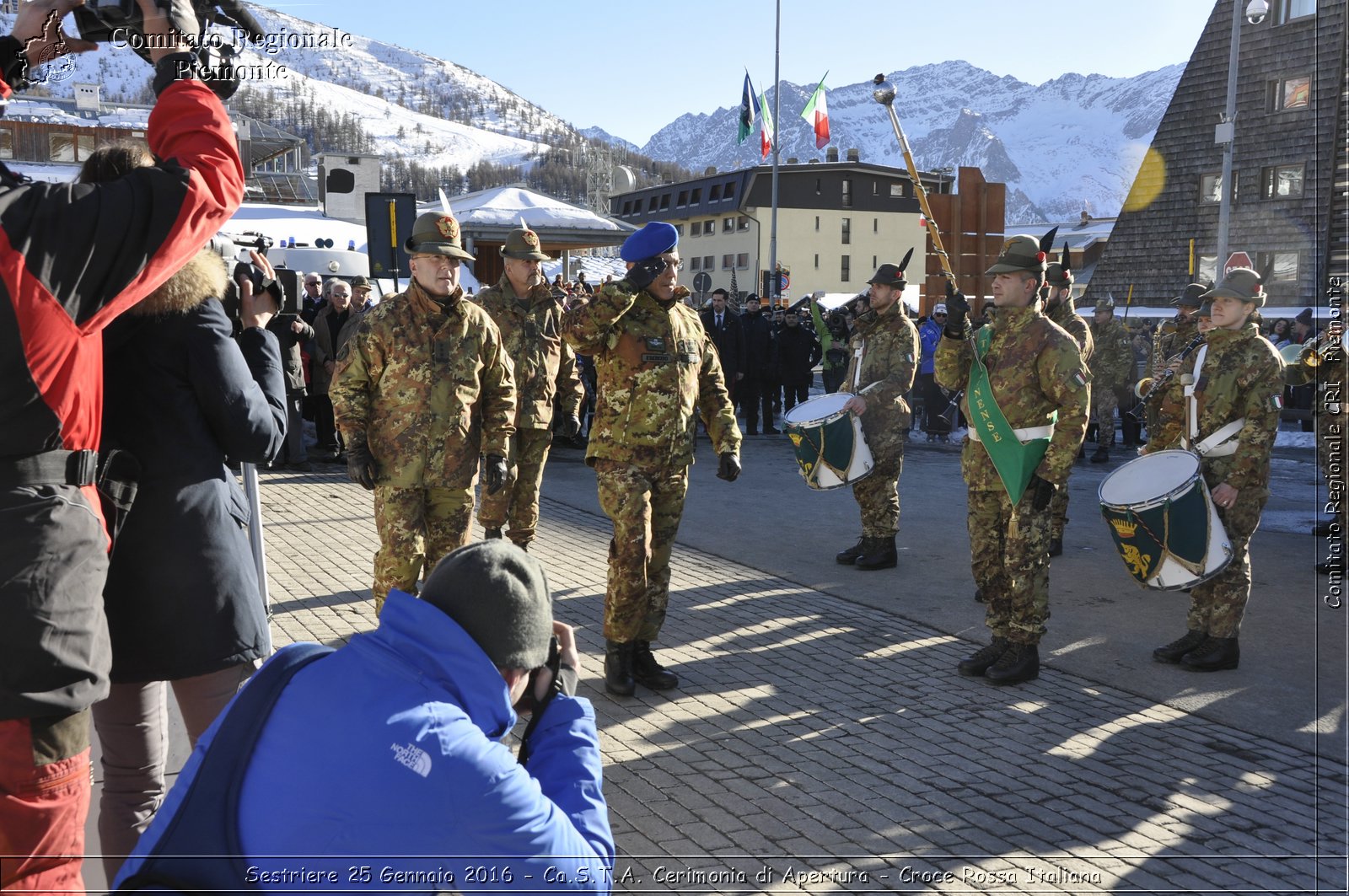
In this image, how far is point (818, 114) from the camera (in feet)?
127

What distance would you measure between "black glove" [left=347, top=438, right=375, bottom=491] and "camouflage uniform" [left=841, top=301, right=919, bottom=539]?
415 centimetres

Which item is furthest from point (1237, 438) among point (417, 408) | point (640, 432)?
point (417, 408)

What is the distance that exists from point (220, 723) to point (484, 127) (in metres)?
94.1

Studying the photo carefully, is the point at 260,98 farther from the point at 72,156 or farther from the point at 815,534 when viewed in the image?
the point at 815,534

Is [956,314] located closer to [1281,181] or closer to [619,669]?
[619,669]

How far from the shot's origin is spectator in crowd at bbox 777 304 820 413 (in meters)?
18.5

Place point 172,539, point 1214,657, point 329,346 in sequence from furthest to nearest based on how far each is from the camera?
point 329,346, point 1214,657, point 172,539

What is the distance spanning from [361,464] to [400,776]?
3.56m

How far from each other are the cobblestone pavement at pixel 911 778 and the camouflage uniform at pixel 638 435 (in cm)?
53

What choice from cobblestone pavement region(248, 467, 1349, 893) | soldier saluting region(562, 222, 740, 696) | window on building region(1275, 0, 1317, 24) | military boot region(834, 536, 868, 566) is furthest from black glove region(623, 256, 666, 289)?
window on building region(1275, 0, 1317, 24)

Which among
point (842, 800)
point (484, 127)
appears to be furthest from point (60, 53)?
point (484, 127)

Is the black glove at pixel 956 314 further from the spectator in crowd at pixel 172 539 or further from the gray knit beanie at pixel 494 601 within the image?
the gray knit beanie at pixel 494 601

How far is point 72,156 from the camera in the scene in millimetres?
16047

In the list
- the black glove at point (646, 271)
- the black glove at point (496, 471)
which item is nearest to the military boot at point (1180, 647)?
the black glove at point (646, 271)
